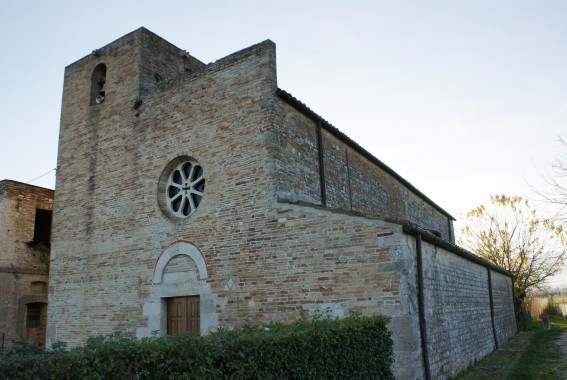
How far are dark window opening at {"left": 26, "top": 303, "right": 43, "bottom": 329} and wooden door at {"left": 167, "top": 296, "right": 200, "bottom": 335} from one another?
8.18 m

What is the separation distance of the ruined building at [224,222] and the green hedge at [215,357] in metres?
2.06

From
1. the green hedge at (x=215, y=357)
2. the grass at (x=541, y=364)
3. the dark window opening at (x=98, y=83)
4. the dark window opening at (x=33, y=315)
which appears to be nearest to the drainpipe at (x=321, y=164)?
the green hedge at (x=215, y=357)

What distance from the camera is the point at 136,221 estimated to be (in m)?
11.3

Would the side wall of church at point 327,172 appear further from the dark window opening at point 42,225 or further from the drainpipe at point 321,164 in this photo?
the dark window opening at point 42,225

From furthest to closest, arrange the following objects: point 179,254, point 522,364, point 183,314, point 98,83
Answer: point 98,83, point 522,364, point 179,254, point 183,314

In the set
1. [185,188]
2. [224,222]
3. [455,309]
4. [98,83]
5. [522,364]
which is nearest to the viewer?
[224,222]

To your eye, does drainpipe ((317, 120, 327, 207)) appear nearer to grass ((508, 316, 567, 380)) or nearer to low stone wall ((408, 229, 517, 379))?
low stone wall ((408, 229, 517, 379))

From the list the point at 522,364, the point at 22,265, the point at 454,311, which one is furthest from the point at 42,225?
the point at 522,364

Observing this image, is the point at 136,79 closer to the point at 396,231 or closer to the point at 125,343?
the point at 396,231

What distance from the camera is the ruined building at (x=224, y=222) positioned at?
26.4 feet

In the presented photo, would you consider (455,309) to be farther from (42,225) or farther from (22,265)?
(42,225)

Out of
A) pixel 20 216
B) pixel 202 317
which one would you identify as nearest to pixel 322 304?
pixel 202 317

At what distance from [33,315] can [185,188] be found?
361 inches

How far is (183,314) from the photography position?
10.1 metres
